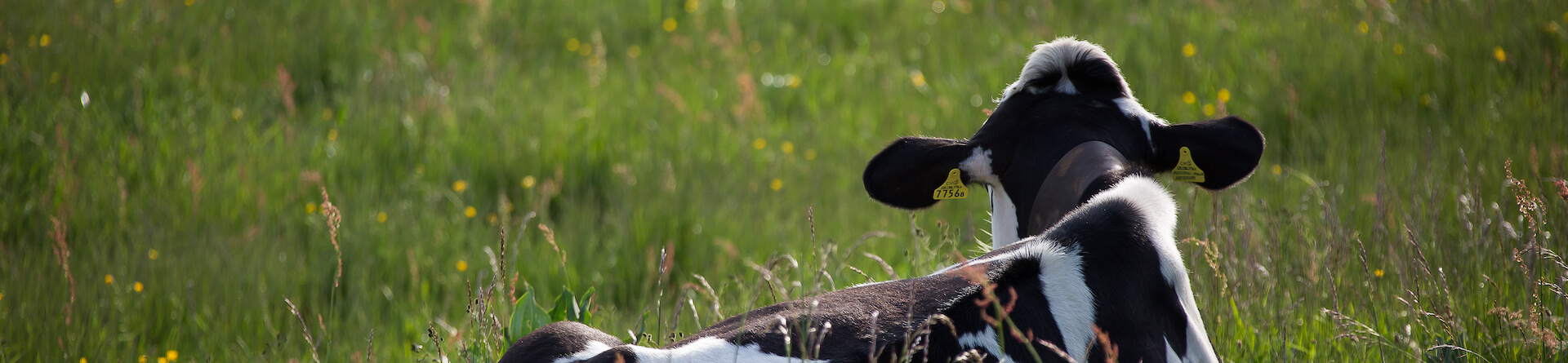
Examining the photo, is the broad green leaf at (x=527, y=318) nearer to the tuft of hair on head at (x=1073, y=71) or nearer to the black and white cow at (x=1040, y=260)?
the black and white cow at (x=1040, y=260)

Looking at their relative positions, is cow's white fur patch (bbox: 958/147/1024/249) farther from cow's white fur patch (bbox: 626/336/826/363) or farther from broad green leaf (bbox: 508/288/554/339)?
broad green leaf (bbox: 508/288/554/339)

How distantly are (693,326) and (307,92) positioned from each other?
131 inches

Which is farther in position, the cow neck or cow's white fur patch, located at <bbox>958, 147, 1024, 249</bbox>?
cow's white fur patch, located at <bbox>958, 147, 1024, 249</bbox>

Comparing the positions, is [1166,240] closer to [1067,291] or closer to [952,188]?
[1067,291]

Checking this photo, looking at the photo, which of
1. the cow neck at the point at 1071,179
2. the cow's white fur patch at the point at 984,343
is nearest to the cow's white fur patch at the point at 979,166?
the cow neck at the point at 1071,179

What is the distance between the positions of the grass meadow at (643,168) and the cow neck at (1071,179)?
0.38 m

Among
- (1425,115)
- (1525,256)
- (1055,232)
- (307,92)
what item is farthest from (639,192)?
(1425,115)

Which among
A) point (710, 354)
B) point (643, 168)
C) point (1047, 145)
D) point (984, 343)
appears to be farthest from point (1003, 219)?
point (643, 168)

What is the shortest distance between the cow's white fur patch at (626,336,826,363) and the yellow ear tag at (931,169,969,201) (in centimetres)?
98

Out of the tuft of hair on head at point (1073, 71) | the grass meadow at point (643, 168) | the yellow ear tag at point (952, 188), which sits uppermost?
the tuft of hair on head at point (1073, 71)

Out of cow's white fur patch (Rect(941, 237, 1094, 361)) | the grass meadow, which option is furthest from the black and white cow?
the grass meadow

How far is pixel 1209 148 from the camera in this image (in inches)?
107

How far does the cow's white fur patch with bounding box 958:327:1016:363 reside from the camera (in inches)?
75.9

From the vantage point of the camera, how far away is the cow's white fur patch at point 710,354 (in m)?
1.87
